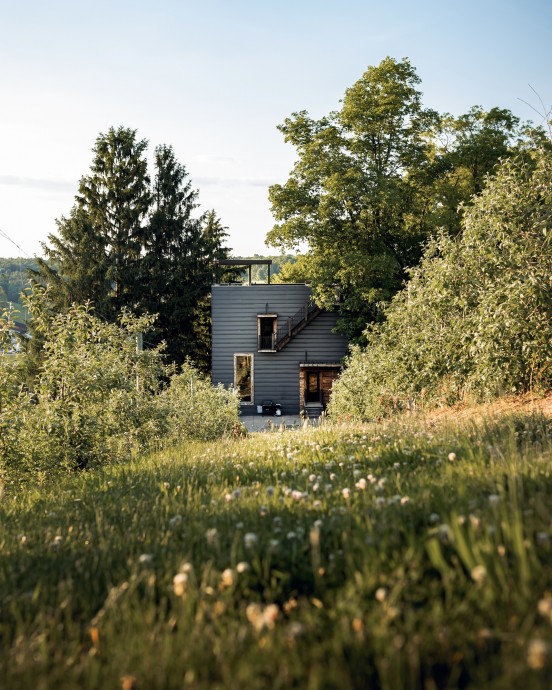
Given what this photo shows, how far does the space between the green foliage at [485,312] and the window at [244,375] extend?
14.4 m

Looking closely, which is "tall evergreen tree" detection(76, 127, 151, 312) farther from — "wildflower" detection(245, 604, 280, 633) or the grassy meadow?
"wildflower" detection(245, 604, 280, 633)

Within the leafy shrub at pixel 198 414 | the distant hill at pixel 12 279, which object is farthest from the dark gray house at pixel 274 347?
the distant hill at pixel 12 279

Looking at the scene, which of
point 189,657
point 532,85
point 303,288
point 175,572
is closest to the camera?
point 189,657

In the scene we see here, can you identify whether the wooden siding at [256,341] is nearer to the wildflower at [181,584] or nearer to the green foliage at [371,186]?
the green foliage at [371,186]

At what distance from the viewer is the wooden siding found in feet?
102

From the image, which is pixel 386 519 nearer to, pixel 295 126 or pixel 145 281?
pixel 295 126

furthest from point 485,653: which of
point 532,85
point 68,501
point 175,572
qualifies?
point 532,85

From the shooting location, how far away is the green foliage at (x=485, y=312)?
1087 cm

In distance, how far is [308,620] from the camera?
2457 mm

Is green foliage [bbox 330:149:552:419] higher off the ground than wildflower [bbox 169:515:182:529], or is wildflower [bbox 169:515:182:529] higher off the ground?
green foliage [bbox 330:149:552:419]

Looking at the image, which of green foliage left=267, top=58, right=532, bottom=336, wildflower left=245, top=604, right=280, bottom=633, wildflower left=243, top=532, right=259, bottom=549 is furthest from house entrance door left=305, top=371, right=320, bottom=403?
wildflower left=245, top=604, right=280, bottom=633

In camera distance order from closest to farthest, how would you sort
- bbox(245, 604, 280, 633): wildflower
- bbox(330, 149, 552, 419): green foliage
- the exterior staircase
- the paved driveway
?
bbox(245, 604, 280, 633): wildflower
bbox(330, 149, 552, 419): green foliage
the paved driveway
the exterior staircase

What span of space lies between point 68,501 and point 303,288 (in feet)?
85.5

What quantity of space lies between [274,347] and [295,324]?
1.66 meters
